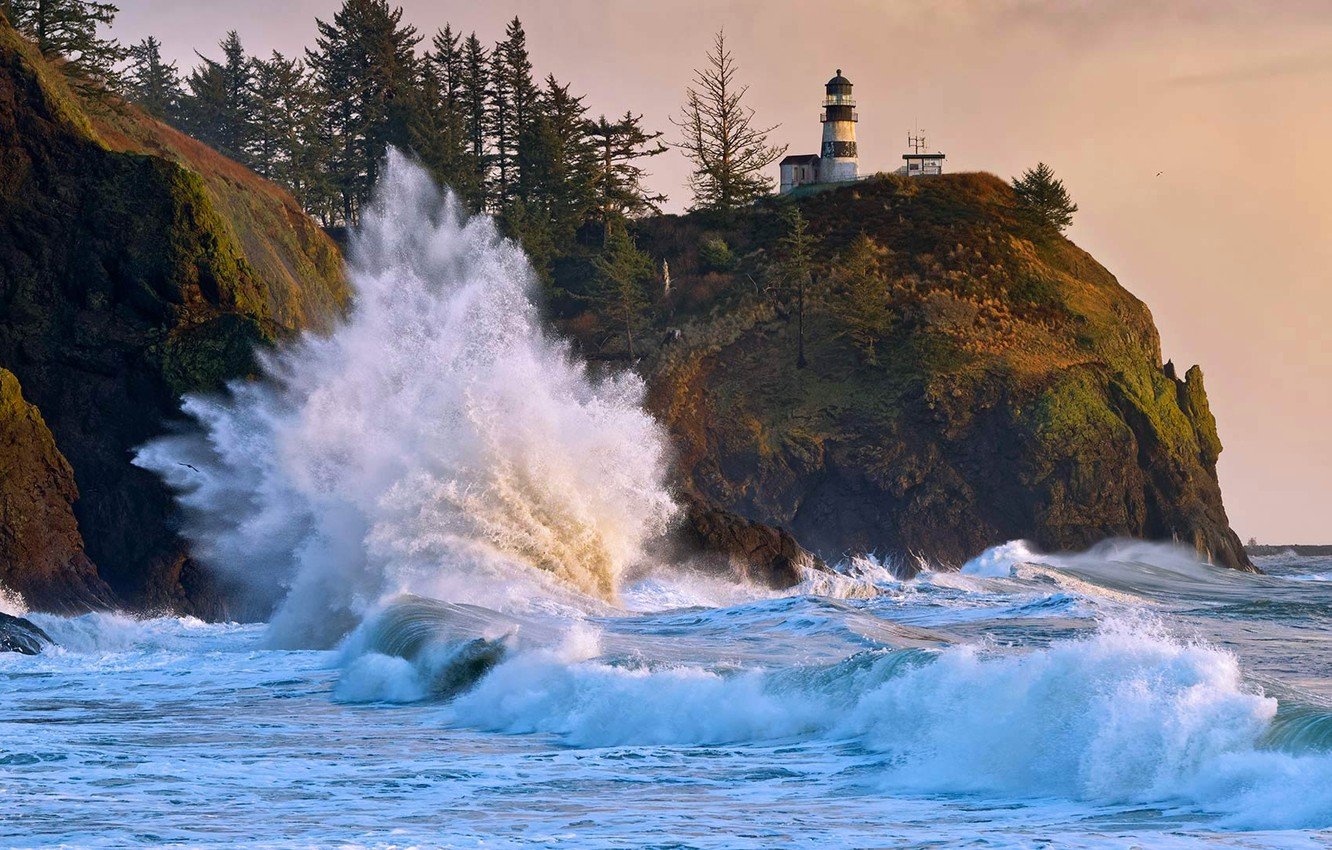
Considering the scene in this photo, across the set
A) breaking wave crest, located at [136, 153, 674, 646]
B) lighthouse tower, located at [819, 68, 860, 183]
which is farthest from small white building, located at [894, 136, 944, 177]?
breaking wave crest, located at [136, 153, 674, 646]

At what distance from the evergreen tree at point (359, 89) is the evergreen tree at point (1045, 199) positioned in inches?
1084

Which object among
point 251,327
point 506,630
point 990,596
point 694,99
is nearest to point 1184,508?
point 990,596

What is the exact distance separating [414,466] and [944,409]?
31759 millimetres

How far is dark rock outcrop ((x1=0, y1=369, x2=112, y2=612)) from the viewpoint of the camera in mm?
28156

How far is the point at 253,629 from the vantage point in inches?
1099

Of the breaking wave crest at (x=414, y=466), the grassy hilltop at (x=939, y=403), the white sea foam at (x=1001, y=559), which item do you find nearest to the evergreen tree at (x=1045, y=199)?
the grassy hilltop at (x=939, y=403)

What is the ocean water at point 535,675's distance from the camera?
10.3 m

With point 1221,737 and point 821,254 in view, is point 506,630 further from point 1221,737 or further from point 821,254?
point 821,254

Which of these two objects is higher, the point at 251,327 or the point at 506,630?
the point at 251,327

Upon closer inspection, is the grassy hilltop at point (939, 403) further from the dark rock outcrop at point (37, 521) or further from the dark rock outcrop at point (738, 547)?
the dark rock outcrop at point (37, 521)

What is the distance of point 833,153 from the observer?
7681 cm

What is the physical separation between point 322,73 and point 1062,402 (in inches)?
1494

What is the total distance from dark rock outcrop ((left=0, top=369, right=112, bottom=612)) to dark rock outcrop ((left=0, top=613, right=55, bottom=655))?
435 cm

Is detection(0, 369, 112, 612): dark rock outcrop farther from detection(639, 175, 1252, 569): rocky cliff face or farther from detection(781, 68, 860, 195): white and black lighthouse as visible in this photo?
detection(781, 68, 860, 195): white and black lighthouse
